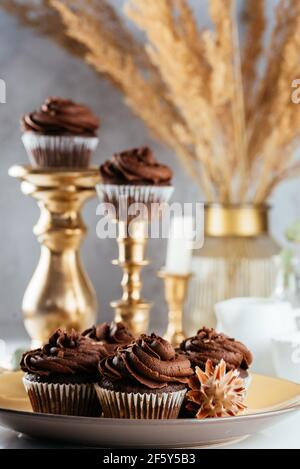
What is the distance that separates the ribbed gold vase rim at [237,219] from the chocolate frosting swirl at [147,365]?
78cm

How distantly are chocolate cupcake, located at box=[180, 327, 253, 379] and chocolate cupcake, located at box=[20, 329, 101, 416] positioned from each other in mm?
102

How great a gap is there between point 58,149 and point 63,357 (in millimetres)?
546

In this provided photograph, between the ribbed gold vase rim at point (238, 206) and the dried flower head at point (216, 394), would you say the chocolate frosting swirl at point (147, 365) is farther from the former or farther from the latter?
the ribbed gold vase rim at point (238, 206)

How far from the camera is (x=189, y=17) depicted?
1752 mm

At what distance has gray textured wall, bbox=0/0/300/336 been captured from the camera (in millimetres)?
1977

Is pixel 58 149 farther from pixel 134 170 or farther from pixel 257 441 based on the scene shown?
pixel 257 441

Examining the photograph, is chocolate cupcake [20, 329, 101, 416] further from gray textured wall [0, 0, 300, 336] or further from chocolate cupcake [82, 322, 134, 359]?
gray textured wall [0, 0, 300, 336]

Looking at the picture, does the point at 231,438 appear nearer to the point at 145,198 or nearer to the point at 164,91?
the point at 145,198

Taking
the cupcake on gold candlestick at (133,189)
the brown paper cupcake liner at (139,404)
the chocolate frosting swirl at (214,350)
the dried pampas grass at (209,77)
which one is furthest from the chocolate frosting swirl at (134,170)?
the brown paper cupcake liner at (139,404)

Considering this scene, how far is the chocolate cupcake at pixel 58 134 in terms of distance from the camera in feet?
4.77

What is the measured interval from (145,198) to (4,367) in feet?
1.06

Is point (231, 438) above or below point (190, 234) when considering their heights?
below
